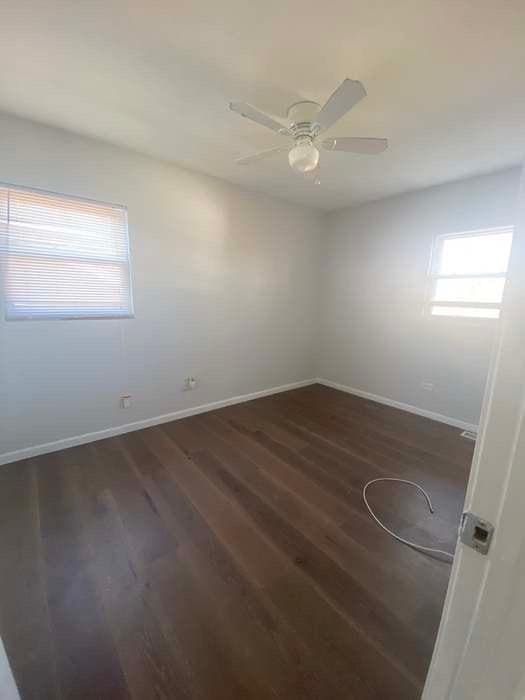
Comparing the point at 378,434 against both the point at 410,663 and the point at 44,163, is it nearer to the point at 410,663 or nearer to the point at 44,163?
the point at 410,663

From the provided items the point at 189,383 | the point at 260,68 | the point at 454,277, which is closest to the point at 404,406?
the point at 454,277

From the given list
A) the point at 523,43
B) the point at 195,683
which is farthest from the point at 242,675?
the point at 523,43

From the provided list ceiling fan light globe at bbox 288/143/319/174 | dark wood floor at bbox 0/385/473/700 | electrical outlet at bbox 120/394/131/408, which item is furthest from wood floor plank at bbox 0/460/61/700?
ceiling fan light globe at bbox 288/143/319/174

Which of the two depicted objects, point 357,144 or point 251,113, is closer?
point 251,113

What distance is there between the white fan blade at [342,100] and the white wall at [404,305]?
7.38ft

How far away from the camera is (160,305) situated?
286cm

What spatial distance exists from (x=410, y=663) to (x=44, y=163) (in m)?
3.67

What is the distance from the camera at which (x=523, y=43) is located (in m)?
1.34

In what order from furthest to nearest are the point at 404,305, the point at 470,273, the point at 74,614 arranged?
the point at 404,305, the point at 470,273, the point at 74,614

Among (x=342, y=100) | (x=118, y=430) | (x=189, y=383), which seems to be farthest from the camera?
(x=189, y=383)

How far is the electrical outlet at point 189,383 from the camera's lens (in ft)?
10.4

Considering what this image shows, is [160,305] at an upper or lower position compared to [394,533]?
Answer: upper

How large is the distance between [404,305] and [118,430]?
11.7 ft

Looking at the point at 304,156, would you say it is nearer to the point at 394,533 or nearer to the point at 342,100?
the point at 342,100
